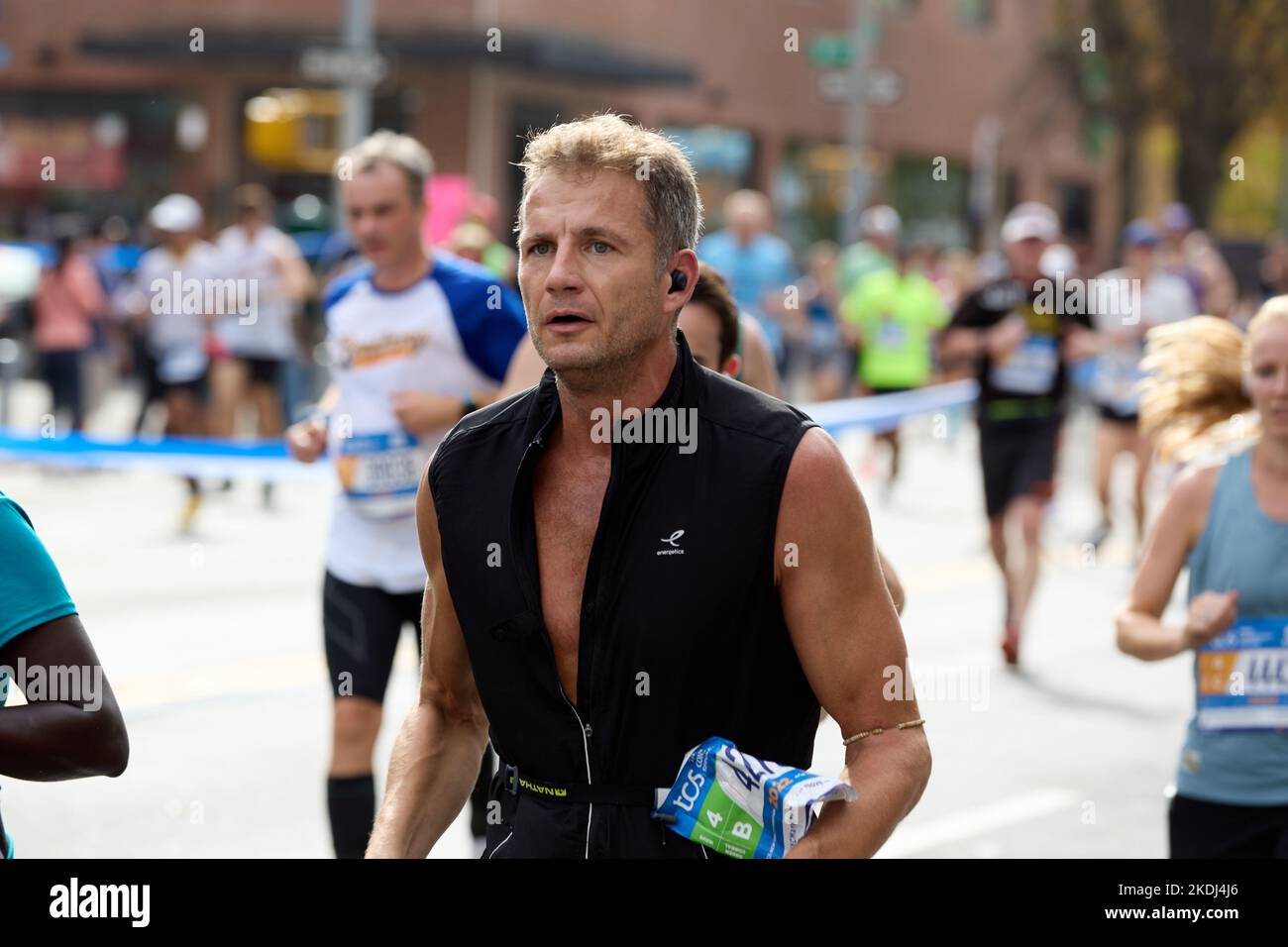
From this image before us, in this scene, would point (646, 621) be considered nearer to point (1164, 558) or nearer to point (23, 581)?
point (23, 581)

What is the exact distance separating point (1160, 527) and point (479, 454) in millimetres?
2283

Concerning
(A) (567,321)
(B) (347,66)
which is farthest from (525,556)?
(B) (347,66)

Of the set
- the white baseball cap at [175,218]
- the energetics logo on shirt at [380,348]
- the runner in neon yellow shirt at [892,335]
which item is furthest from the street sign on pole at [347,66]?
the energetics logo on shirt at [380,348]

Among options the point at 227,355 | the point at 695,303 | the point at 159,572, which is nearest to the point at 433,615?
the point at 695,303

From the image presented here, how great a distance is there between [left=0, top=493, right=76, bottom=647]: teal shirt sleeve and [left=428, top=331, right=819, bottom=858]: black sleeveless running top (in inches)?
22.8

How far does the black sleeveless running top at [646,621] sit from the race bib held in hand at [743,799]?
6 centimetres

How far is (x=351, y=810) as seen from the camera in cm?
565

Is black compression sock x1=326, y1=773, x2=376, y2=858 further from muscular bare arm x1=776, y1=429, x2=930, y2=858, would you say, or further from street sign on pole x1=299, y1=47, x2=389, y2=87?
street sign on pole x1=299, y1=47, x2=389, y2=87

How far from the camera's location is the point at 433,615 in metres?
3.30

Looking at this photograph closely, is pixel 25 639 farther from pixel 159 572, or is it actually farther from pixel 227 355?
pixel 227 355

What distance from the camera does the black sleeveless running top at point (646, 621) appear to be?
297cm

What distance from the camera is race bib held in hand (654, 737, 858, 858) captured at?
2.91 m

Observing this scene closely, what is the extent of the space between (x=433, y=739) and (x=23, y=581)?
724mm

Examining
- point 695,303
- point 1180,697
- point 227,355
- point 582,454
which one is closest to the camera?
point 582,454
